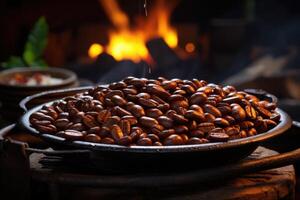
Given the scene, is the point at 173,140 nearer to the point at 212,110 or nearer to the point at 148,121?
the point at 148,121

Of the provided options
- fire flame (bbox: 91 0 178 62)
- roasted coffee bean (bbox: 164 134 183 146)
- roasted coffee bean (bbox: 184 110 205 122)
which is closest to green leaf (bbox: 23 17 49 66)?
fire flame (bbox: 91 0 178 62)

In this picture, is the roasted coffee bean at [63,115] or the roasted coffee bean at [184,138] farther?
the roasted coffee bean at [63,115]

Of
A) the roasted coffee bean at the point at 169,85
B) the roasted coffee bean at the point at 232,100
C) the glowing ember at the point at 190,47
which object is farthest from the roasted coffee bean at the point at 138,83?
the glowing ember at the point at 190,47

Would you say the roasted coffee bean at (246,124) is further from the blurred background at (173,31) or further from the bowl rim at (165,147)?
the blurred background at (173,31)

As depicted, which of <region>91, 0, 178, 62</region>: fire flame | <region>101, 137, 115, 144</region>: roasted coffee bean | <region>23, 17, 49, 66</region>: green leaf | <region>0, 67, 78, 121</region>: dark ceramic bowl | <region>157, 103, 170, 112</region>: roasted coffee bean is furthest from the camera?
<region>91, 0, 178, 62</region>: fire flame

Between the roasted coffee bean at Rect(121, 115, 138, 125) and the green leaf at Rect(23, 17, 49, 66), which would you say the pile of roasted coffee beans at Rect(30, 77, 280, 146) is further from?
the green leaf at Rect(23, 17, 49, 66)
